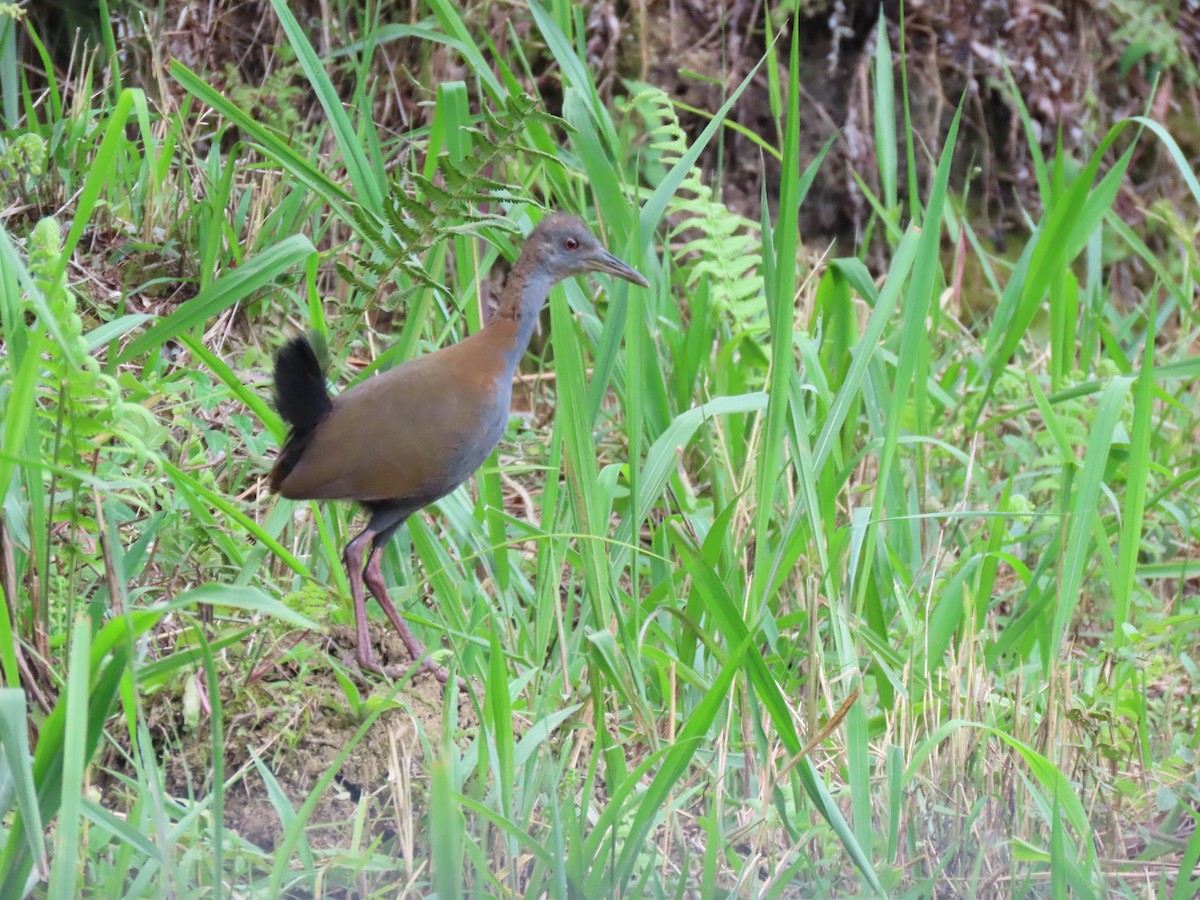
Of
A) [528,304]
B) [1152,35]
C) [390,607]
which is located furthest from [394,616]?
[1152,35]

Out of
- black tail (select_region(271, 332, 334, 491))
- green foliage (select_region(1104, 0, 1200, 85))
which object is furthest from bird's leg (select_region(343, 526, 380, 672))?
green foliage (select_region(1104, 0, 1200, 85))

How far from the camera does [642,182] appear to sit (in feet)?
21.8

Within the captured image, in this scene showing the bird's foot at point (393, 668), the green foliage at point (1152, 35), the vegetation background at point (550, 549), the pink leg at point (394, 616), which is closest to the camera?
the vegetation background at point (550, 549)

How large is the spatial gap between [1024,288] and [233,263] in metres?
2.51

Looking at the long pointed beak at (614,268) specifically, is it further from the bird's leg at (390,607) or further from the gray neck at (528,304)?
the bird's leg at (390,607)

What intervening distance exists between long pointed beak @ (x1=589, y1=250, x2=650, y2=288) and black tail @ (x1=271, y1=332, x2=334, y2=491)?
80 cm

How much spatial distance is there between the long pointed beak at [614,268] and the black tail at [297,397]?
2.63ft

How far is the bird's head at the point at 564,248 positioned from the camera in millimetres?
3908

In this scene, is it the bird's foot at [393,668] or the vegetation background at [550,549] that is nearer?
the vegetation background at [550,549]

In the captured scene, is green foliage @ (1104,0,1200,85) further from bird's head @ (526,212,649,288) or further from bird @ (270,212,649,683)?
bird @ (270,212,649,683)

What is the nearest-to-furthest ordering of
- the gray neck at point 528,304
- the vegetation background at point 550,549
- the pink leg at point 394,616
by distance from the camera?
the vegetation background at point 550,549, the pink leg at point 394,616, the gray neck at point 528,304

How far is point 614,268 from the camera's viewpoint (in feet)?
12.5

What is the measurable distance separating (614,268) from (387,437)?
79cm

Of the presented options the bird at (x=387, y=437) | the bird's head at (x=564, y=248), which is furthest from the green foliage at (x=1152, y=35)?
the bird at (x=387, y=437)
